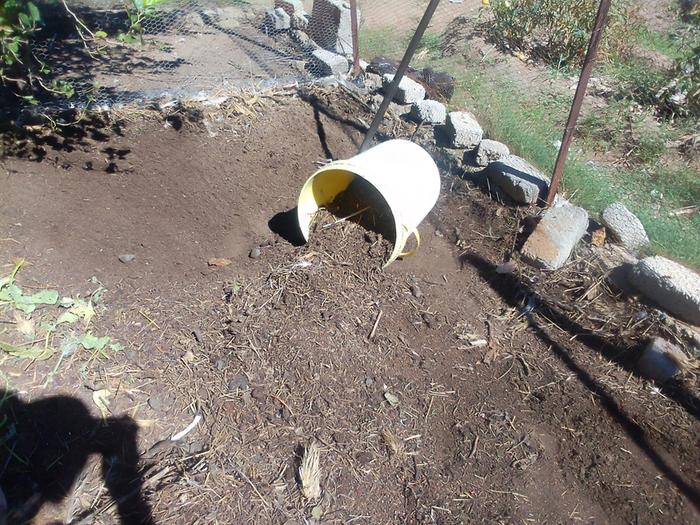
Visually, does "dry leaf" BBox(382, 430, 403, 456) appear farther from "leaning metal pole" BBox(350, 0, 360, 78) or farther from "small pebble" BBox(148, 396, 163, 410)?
"leaning metal pole" BBox(350, 0, 360, 78)

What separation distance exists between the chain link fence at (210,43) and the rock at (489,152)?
184 centimetres

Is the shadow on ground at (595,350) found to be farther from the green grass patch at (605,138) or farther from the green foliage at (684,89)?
the green foliage at (684,89)

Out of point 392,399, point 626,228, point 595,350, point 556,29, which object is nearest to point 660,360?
point 595,350

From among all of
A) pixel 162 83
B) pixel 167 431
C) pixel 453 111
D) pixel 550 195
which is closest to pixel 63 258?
pixel 167 431

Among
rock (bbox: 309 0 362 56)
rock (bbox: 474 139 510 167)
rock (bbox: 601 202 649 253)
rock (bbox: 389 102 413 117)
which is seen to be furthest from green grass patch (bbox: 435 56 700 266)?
rock (bbox: 309 0 362 56)

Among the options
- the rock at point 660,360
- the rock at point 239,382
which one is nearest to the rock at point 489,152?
the rock at point 660,360

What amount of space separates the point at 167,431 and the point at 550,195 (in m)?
3.00

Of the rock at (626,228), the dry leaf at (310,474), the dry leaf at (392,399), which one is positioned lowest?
the dry leaf at (310,474)

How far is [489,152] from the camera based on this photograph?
180 inches

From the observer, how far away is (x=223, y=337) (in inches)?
122

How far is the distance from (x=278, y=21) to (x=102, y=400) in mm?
5250

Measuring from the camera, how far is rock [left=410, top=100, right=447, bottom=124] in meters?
5.04

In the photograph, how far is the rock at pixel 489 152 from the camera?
15.0 ft

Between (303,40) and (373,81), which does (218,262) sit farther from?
(303,40)
